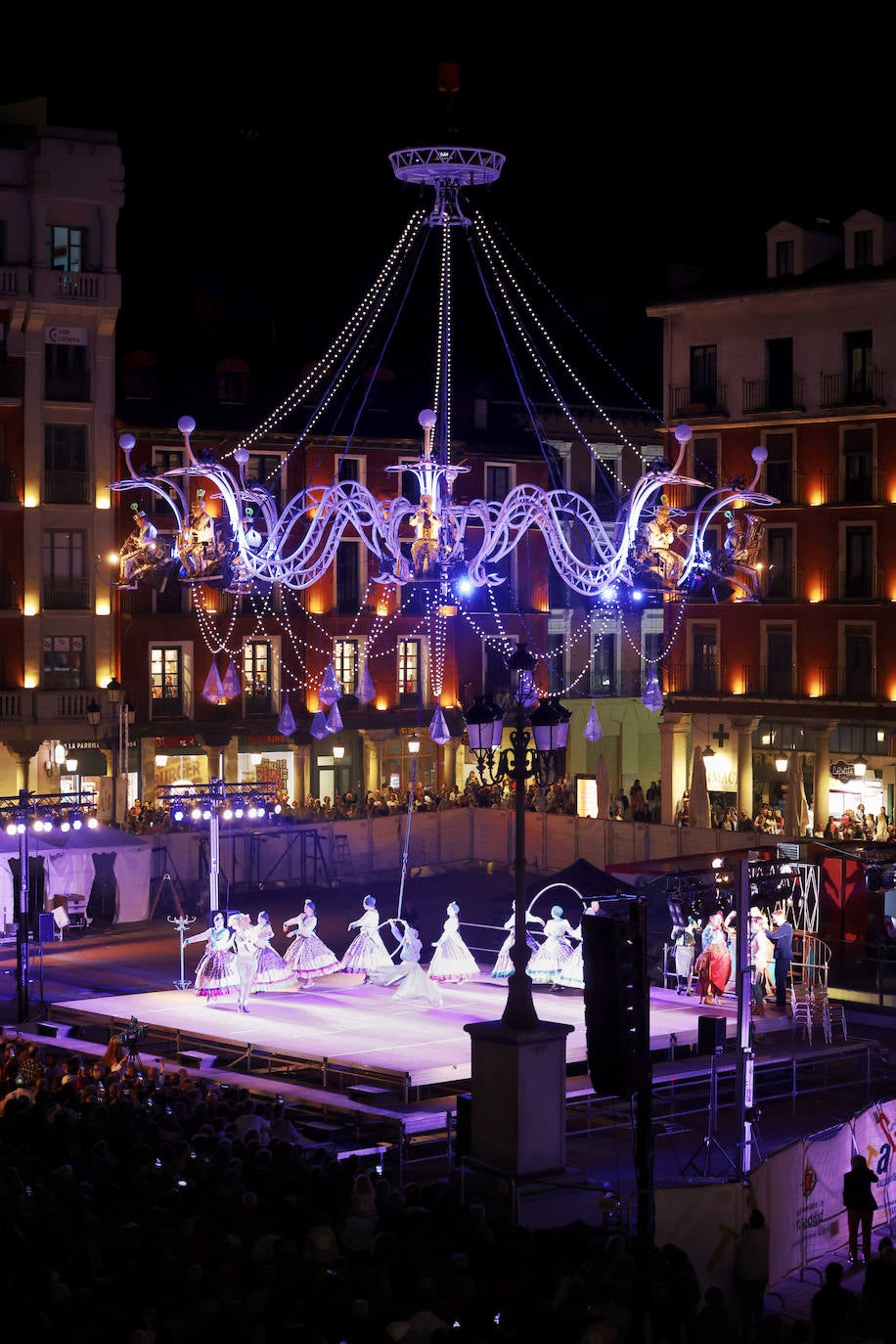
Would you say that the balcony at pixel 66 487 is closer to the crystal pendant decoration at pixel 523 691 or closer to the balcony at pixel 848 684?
the balcony at pixel 848 684

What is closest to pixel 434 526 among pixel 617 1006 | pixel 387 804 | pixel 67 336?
pixel 617 1006

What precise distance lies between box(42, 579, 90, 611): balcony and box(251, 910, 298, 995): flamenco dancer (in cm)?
1815

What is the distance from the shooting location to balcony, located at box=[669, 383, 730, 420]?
164 feet

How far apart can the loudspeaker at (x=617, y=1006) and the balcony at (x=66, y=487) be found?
3146 centimetres

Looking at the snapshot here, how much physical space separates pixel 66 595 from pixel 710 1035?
24.7 m

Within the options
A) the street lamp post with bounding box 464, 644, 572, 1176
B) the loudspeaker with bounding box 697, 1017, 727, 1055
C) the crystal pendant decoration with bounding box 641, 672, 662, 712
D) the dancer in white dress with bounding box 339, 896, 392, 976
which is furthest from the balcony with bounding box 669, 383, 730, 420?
the street lamp post with bounding box 464, 644, 572, 1176

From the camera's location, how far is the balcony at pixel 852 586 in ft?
155

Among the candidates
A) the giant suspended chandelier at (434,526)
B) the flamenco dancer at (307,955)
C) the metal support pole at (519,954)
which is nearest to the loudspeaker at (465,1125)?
the metal support pole at (519,954)

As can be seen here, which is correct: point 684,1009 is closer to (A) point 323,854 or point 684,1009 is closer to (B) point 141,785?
(A) point 323,854

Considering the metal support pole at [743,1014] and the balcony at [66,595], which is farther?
the balcony at [66,595]

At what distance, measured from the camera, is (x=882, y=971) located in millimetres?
33062

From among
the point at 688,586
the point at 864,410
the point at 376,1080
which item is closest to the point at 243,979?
the point at 376,1080

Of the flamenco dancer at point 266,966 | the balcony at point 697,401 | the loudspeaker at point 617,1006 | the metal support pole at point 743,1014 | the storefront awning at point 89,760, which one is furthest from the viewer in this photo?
the balcony at point 697,401

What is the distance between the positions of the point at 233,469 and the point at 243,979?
23879mm
